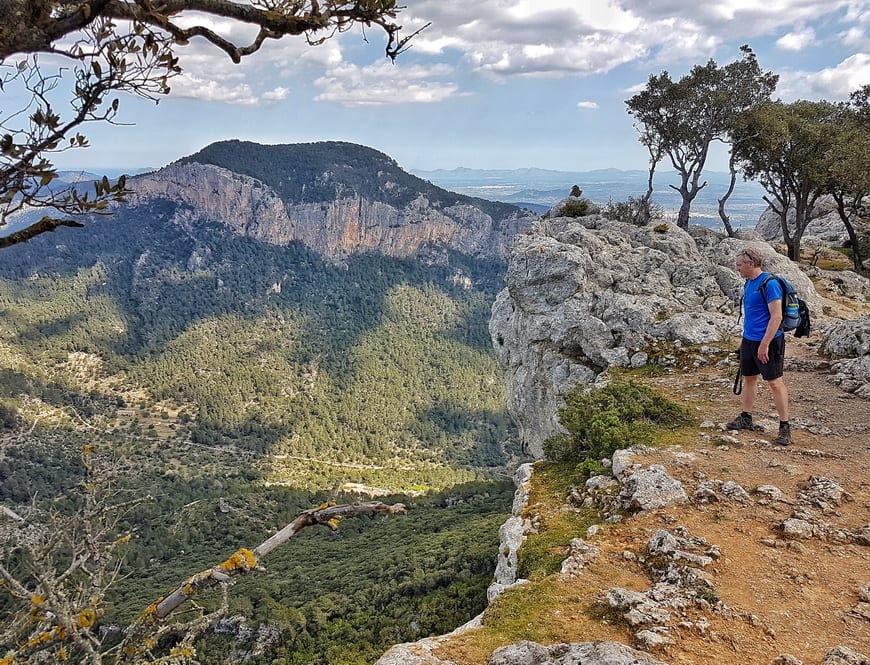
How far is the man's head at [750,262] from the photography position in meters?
7.38

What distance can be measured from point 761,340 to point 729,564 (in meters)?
4.07

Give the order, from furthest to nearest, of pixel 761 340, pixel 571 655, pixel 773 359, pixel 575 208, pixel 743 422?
Result: 1. pixel 575 208
2. pixel 743 422
3. pixel 761 340
4. pixel 773 359
5. pixel 571 655

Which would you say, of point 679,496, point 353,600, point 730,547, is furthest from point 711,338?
point 353,600

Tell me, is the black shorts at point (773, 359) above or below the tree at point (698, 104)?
below

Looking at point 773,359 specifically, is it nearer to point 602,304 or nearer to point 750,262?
point 750,262

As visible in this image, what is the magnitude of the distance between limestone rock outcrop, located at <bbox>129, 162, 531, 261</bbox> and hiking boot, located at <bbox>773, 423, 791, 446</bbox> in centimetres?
13621

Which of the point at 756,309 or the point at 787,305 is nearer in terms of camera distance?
the point at 787,305

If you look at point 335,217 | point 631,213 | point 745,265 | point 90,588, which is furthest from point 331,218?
point 90,588

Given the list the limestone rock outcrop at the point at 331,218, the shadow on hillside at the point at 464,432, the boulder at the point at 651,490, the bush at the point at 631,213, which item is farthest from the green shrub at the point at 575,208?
the limestone rock outcrop at the point at 331,218

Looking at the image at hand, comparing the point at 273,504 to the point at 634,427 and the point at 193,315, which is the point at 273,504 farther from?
the point at 193,315

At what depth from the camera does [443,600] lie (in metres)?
9.89

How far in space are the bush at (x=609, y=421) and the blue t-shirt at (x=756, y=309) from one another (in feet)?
6.00

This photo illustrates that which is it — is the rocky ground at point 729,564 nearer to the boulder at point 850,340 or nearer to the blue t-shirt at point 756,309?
the blue t-shirt at point 756,309

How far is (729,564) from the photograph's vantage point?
4805 millimetres
